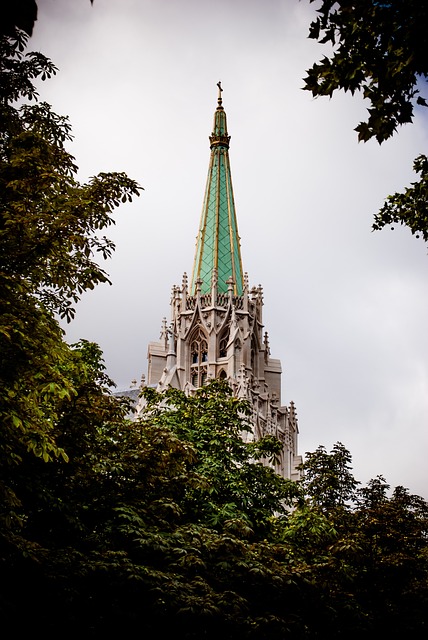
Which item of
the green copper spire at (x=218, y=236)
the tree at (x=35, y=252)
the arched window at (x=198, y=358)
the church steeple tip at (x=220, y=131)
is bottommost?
the tree at (x=35, y=252)

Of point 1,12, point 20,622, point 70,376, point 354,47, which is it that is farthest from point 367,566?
point 1,12

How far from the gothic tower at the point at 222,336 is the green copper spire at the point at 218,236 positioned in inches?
3.1

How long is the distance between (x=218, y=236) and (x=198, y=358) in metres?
11.1

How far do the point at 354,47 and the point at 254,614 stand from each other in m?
9.72

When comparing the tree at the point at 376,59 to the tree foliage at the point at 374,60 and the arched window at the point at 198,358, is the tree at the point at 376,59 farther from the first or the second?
the arched window at the point at 198,358

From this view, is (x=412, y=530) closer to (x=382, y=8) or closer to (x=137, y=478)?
(x=137, y=478)

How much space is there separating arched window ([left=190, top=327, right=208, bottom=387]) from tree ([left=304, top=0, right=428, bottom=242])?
49.8m

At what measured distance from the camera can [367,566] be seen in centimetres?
1995

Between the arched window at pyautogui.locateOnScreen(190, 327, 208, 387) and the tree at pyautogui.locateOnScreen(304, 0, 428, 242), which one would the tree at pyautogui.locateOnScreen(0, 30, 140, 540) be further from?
the arched window at pyautogui.locateOnScreen(190, 327, 208, 387)

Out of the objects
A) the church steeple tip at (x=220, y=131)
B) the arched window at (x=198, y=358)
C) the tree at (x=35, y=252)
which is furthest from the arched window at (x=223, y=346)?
the tree at (x=35, y=252)

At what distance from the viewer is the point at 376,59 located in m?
7.45

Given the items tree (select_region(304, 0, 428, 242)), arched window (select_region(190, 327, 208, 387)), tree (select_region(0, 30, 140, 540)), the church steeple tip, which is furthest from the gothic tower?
tree (select_region(304, 0, 428, 242))

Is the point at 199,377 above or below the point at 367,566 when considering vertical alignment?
above

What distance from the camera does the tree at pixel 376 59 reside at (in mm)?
7016
